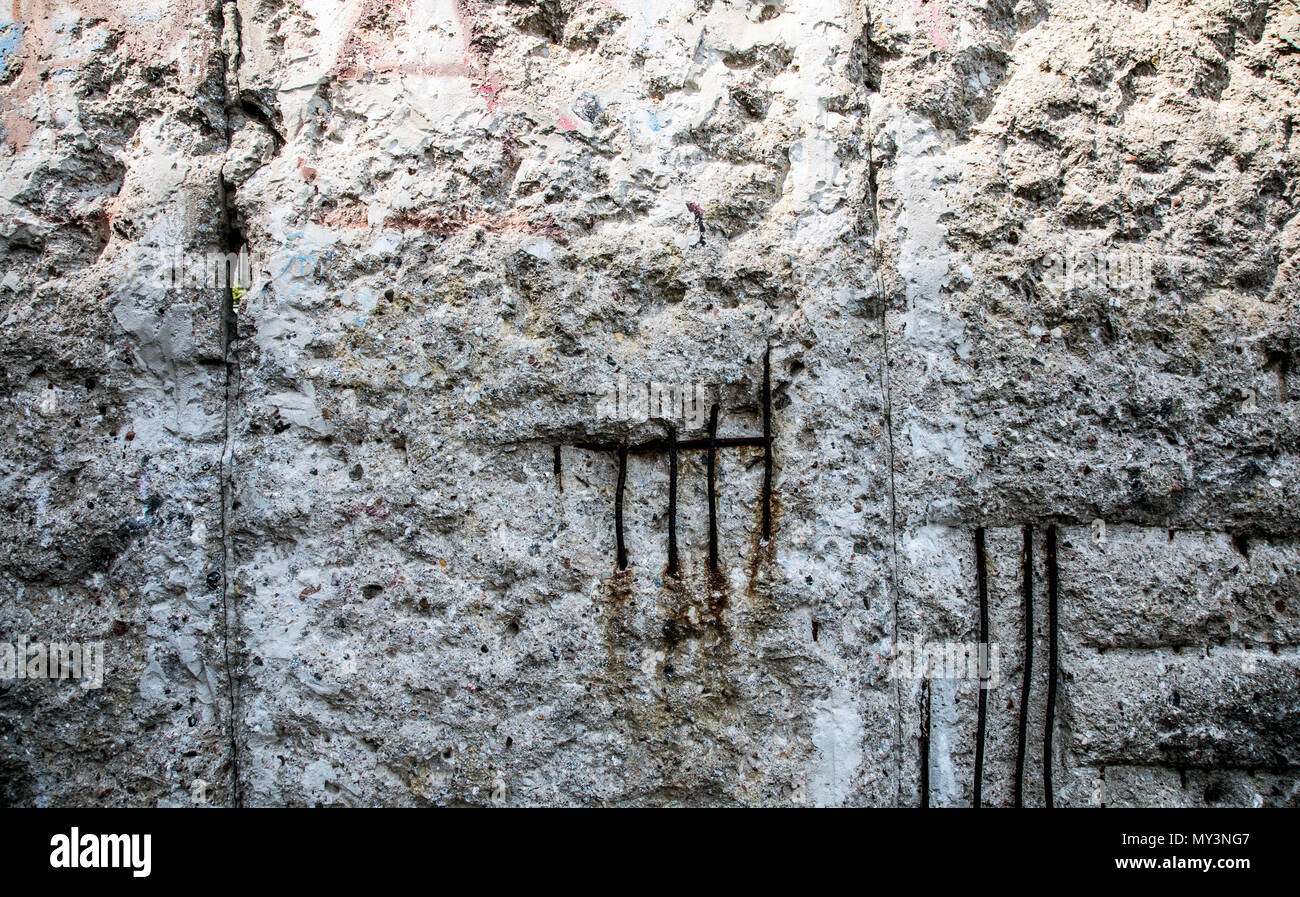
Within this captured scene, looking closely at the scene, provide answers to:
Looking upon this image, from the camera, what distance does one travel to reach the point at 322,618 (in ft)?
5.48

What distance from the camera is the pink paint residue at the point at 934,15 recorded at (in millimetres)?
1795

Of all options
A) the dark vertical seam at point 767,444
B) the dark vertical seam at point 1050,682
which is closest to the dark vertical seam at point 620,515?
the dark vertical seam at point 767,444

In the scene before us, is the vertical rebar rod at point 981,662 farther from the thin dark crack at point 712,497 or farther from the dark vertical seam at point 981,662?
the thin dark crack at point 712,497

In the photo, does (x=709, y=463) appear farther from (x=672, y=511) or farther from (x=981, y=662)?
(x=981, y=662)

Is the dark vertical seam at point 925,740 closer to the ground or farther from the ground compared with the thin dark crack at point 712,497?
closer to the ground

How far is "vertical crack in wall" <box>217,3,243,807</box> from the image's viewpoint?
167 cm

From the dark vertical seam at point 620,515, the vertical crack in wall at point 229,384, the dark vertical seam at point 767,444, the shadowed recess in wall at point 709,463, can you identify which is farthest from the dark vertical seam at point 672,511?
the vertical crack in wall at point 229,384

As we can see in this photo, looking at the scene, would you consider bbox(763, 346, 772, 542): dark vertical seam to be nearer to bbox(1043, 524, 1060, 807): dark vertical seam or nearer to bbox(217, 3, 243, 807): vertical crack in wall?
bbox(1043, 524, 1060, 807): dark vertical seam

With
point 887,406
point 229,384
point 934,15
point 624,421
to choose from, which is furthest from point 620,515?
point 934,15

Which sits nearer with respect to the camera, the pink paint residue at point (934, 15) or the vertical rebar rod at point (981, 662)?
the vertical rebar rod at point (981, 662)

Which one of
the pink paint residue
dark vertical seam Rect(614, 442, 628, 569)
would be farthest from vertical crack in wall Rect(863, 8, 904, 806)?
dark vertical seam Rect(614, 442, 628, 569)

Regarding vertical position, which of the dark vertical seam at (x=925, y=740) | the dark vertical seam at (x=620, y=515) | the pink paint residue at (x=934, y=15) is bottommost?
the dark vertical seam at (x=925, y=740)
